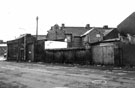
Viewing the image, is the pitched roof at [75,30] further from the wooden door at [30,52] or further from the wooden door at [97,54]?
the wooden door at [97,54]

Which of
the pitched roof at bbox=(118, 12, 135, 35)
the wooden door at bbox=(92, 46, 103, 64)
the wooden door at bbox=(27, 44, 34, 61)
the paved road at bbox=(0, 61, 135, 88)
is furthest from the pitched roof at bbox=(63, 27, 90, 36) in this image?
the paved road at bbox=(0, 61, 135, 88)

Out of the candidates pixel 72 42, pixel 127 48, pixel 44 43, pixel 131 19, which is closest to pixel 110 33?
pixel 72 42

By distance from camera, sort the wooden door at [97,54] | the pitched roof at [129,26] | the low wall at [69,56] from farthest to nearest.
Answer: the low wall at [69,56], the pitched roof at [129,26], the wooden door at [97,54]

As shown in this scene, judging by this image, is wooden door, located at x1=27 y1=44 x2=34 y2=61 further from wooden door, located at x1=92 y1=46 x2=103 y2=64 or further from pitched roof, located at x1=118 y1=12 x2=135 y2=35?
pitched roof, located at x1=118 y1=12 x2=135 y2=35

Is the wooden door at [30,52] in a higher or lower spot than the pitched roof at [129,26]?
lower

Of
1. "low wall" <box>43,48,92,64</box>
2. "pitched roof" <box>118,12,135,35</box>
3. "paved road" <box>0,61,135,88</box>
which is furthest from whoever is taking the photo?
"low wall" <box>43,48,92,64</box>

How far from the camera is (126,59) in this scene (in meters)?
23.0

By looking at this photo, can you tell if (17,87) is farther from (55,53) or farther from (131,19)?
(55,53)

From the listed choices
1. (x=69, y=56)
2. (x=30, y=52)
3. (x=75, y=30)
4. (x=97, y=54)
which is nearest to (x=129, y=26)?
(x=97, y=54)

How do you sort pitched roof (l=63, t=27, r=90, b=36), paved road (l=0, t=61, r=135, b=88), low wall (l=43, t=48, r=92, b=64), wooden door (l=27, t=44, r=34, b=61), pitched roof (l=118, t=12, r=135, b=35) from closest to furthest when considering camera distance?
1. paved road (l=0, t=61, r=135, b=88)
2. pitched roof (l=118, t=12, r=135, b=35)
3. low wall (l=43, t=48, r=92, b=64)
4. wooden door (l=27, t=44, r=34, b=61)
5. pitched roof (l=63, t=27, r=90, b=36)

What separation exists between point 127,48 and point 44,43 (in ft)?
63.2

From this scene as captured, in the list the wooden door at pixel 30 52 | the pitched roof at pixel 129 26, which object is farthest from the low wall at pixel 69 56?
the pitched roof at pixel 129 26

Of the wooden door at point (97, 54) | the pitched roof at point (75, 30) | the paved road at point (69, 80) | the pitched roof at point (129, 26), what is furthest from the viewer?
the pitched roof at point (75, 30)

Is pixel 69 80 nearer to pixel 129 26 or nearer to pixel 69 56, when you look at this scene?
pixel 129 26
